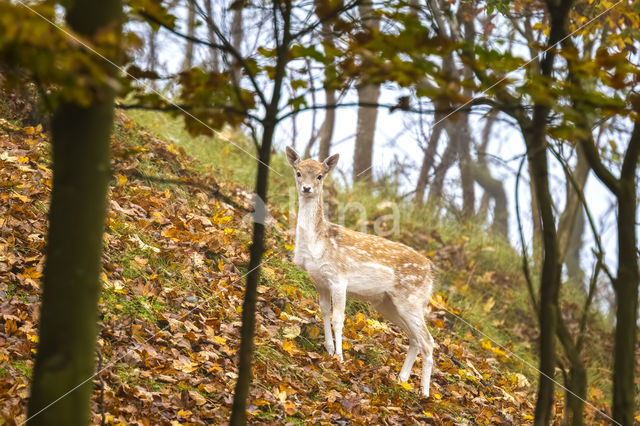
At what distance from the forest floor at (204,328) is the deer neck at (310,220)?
83 cm

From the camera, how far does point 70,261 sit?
307 centimetres

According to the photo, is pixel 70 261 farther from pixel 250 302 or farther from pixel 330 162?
pixel 330 162

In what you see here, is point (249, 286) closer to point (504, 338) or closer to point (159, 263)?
point (159, 263)

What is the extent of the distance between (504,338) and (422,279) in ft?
13.5

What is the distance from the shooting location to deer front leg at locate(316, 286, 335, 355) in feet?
24.6

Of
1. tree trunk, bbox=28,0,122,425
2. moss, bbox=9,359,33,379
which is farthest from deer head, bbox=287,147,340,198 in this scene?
tree trunk, bbox=28,0,122,425

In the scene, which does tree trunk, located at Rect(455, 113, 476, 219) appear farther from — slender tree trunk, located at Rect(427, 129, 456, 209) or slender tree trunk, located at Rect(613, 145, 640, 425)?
slender tree trunk, located at Rect(613, 145, 640, 425)

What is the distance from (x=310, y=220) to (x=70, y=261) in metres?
4.72

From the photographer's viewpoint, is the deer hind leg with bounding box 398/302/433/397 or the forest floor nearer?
the forest floor

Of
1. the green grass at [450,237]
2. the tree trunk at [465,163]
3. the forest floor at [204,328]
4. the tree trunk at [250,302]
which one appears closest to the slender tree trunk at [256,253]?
the tree trunk at [250,302]

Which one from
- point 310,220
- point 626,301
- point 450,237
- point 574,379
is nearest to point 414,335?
point 310,220

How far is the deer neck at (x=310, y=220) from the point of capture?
7.62 meters

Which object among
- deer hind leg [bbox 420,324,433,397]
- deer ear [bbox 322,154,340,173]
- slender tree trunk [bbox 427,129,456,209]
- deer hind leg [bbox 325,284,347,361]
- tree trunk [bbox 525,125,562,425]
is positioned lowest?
deer hind leg [bbox 420,324,433,397]

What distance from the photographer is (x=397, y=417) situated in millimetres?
6504
